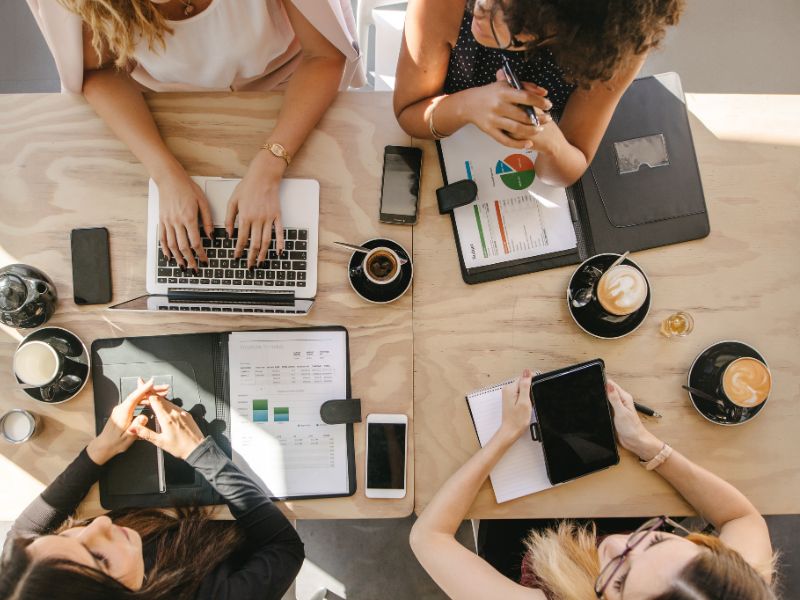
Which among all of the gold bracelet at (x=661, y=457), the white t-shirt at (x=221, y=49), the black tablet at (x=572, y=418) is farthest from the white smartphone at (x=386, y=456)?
the white t-shirt at (x=221, y=49)

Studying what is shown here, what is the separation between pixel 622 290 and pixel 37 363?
1.21 metres

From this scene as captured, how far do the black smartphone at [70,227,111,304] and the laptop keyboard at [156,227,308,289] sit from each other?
121mm

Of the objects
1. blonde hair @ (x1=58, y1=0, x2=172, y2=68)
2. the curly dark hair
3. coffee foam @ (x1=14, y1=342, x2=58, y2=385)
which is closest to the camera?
the curly dark hair

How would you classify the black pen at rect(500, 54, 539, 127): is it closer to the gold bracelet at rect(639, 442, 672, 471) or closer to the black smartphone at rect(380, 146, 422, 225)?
the black smartphone at rect(380, 146, 422, 225)

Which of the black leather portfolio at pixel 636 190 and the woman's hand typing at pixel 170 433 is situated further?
the black leather portfolio at pixel 636 190

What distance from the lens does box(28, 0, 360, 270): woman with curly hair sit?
3.80 feet

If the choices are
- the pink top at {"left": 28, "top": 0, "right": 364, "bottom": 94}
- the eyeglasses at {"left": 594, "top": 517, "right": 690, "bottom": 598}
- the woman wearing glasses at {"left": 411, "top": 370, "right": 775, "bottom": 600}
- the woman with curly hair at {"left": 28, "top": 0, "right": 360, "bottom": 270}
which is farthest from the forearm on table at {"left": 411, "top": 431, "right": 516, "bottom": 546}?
the pink top at {"left": 28, "top": 0, "right": 364, "bottom": 94}

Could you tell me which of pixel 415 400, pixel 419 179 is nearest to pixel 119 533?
pixel 415 400

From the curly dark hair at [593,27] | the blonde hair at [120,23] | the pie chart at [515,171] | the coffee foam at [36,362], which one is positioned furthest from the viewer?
the pie chart at [515,171]

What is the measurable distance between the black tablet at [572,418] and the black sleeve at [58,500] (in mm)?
925

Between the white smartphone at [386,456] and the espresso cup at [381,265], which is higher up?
the espresso cup at [381,265]

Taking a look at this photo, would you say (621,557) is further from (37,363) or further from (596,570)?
(37,363)

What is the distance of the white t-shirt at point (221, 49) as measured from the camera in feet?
3.94

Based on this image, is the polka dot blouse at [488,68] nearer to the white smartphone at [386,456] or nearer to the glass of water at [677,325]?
the glass of water at [677,325]
